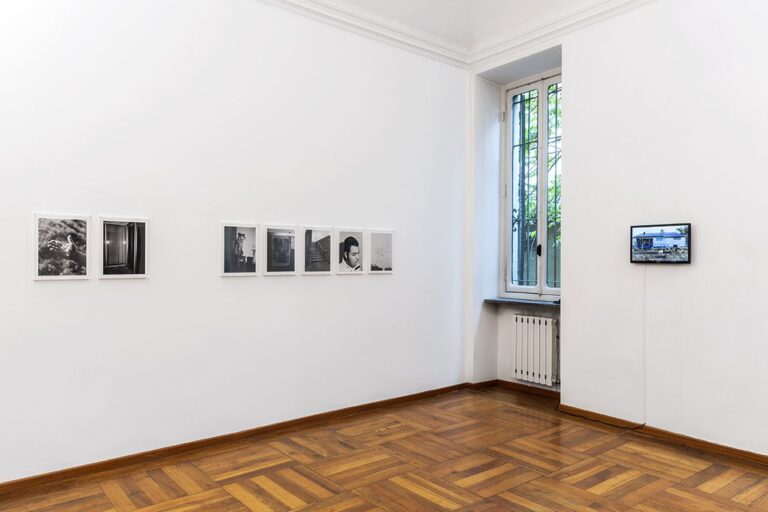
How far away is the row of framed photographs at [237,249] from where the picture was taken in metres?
3.76

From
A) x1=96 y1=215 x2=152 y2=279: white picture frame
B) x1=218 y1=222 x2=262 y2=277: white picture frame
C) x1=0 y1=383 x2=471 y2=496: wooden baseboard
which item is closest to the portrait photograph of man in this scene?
x1=218 y1=222 x2=262 y2=277: white picture frame

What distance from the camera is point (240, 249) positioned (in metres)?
4.59

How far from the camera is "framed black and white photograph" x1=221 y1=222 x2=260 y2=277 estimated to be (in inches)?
177

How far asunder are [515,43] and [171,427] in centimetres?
Answer: 497

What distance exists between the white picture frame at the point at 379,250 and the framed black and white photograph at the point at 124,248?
2133 mm

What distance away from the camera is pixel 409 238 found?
5.86 m

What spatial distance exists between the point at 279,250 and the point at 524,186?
3137 mm

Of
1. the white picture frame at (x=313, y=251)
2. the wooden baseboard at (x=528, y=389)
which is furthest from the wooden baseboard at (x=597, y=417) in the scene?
the white picture frame at (x=313, y=251)

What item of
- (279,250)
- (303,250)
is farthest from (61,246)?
(303,250)

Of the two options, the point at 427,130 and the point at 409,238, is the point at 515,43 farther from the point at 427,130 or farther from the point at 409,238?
the point at 409,238

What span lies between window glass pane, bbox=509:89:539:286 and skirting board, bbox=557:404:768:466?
163 centimetres

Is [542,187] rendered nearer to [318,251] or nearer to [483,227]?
[483,227]

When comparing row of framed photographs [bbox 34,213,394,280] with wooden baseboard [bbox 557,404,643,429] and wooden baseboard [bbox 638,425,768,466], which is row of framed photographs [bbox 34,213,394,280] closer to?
wooden baseboard [bbox 557,404,643,429]

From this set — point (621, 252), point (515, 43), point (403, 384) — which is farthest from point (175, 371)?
point (515, 43)
